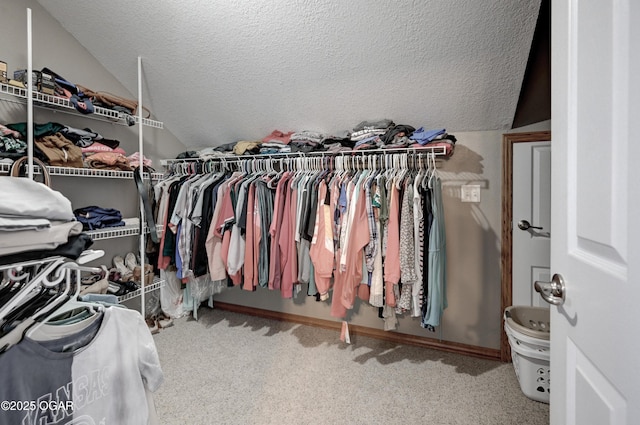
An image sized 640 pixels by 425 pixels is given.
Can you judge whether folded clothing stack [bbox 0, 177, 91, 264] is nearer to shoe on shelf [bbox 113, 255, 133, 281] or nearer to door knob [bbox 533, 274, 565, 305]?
door knob [bbox 533, 274, 565, 305]

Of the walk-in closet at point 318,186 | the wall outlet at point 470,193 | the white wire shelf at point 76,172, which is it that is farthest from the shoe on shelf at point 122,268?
the wall outlet at point 470,193

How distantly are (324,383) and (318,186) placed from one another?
1.29 meters

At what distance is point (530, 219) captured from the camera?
7.47 ft

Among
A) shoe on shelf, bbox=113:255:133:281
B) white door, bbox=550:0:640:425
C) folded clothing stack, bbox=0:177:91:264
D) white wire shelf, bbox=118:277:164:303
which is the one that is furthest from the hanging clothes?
folded clothing stack, bbox=0:177:91:264

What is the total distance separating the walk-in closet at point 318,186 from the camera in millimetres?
1794

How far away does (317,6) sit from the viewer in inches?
70.0

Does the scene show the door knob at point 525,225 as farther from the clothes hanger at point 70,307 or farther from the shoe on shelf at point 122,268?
the shoe on shelf at point 122,268

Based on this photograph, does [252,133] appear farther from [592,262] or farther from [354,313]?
[592,262]

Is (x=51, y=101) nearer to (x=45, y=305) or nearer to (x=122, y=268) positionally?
(x=122, y=268)

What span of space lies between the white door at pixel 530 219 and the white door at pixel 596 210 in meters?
1.66

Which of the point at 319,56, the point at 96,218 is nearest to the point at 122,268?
the point at 96,218

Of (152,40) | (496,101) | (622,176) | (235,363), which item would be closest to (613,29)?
(622,176)

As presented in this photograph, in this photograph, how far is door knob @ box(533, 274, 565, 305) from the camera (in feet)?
2.48

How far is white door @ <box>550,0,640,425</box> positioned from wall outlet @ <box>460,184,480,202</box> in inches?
63.0
